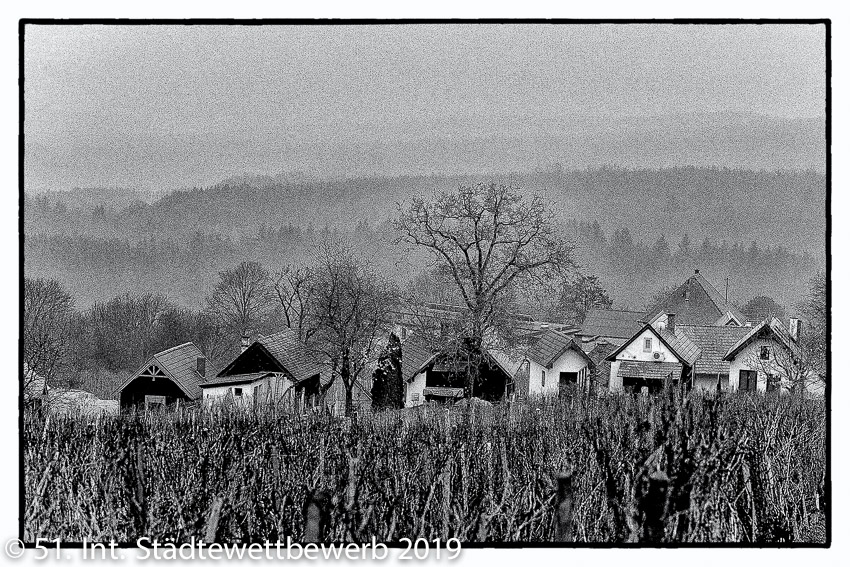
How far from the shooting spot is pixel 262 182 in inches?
211

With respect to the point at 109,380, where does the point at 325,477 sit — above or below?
below

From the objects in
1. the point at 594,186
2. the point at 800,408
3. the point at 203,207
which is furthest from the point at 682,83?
the point at 203,207

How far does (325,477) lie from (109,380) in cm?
124

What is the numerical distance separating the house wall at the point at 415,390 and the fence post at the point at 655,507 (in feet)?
4.09

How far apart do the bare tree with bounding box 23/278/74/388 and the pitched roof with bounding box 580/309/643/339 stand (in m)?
2.72

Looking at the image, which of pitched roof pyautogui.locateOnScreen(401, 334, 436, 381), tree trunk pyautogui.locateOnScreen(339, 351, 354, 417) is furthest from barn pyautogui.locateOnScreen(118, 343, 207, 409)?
pitched roof pyautogui.locateOnScreen(401, 334, 436, 381)

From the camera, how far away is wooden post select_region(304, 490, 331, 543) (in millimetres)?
5070

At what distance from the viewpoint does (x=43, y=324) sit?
5.23 m

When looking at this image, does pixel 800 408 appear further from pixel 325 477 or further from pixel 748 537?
pixel 325 477

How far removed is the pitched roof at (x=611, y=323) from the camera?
5395 millimetres

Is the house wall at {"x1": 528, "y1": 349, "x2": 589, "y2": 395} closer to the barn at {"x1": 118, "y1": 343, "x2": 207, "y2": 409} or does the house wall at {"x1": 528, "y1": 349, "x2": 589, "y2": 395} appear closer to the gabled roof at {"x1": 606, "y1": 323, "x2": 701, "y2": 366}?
the gabled roof at {"x1": 606, "y1": 323, "x2": 701, "y2": 366}

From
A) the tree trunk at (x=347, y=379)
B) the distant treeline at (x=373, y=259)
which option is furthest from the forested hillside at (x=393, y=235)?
the tree trunk at (x=347, y=379)

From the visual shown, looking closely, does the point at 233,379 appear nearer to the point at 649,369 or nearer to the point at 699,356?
the point at 649,369

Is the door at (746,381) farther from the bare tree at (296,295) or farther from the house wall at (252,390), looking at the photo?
the house wall at (252,390)
